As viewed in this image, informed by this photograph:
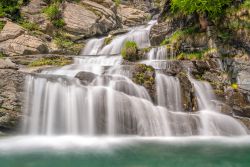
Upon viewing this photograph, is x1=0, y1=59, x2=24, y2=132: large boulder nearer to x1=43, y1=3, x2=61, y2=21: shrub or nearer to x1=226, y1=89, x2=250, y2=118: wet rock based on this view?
x1=226, y1=89, x2=250, y2=118: wet rock

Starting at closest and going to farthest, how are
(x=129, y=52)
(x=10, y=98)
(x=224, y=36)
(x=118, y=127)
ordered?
(x=10, y=98) → (x=118, y=127) → (x=224, y=36) → (x=129, y=52)

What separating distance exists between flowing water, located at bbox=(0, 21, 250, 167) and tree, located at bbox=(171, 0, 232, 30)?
16.3ft

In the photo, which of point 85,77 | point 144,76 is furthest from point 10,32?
point 144,76

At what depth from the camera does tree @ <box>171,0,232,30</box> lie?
53.2 ft

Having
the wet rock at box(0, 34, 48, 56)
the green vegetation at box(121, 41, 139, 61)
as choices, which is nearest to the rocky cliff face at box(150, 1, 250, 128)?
the green vegetation at box(121, 41, 139, 61)

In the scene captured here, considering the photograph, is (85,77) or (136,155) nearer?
(136,155)

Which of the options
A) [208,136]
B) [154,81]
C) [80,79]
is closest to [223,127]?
[208,136]

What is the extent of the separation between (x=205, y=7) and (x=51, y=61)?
9.53 metres

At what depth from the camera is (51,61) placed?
16.5 m

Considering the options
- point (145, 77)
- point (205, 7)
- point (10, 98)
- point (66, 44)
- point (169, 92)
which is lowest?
point (10, 98)

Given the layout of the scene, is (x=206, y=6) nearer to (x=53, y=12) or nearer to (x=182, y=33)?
(x=182, y=33)

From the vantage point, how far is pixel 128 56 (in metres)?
17.0

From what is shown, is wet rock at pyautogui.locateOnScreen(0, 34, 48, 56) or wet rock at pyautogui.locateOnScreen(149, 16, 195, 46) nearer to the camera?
wet rock at pyautogui.locateOnScreen(0, 34, 48, 56)

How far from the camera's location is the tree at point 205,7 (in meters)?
16.2
